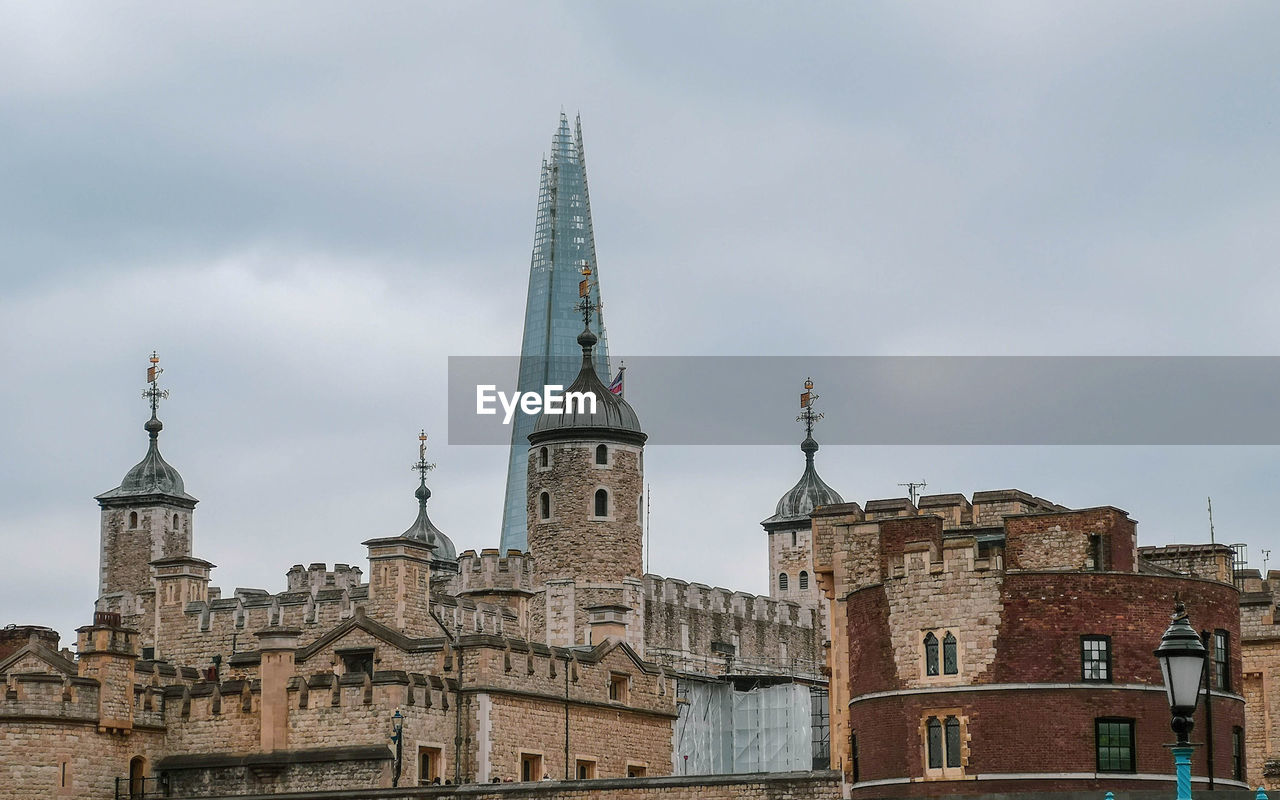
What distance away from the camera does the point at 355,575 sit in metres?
69.6

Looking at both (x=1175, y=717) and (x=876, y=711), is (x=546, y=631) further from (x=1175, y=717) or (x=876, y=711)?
(x=1175, y=717)

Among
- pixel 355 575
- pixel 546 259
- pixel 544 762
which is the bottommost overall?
pixel 544 762

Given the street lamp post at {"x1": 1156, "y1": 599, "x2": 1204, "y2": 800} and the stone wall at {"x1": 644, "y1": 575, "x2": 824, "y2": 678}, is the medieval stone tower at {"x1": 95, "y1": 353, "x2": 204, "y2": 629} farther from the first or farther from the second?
the street lamp post at {"x1": 1156, "y1": 599, "x2": 1204, "y2": 800}

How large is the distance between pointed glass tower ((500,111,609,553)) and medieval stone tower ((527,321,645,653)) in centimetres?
7977

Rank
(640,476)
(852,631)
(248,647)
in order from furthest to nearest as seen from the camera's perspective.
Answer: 1. (640,476)
2. (248,647)
3. (852,631)

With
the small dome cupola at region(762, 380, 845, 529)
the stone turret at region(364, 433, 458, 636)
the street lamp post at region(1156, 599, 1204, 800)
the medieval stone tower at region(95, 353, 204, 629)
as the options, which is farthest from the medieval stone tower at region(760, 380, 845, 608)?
the street lamp post at region(1156, 599, 1204, 800)

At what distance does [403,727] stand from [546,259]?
105005 millimetres

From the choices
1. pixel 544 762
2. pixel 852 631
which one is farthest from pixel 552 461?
pixel 852 631

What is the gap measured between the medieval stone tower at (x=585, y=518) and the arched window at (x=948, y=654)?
76.3 feet

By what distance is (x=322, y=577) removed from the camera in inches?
2753

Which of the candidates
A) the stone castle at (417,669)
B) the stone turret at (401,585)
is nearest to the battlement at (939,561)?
the stone castle at (417,669)

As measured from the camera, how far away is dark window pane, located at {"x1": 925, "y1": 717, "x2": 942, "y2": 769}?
41.8m

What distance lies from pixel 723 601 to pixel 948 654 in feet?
119

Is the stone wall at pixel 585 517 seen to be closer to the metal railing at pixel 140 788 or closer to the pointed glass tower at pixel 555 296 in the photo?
the metal railing at pixel 140 788
